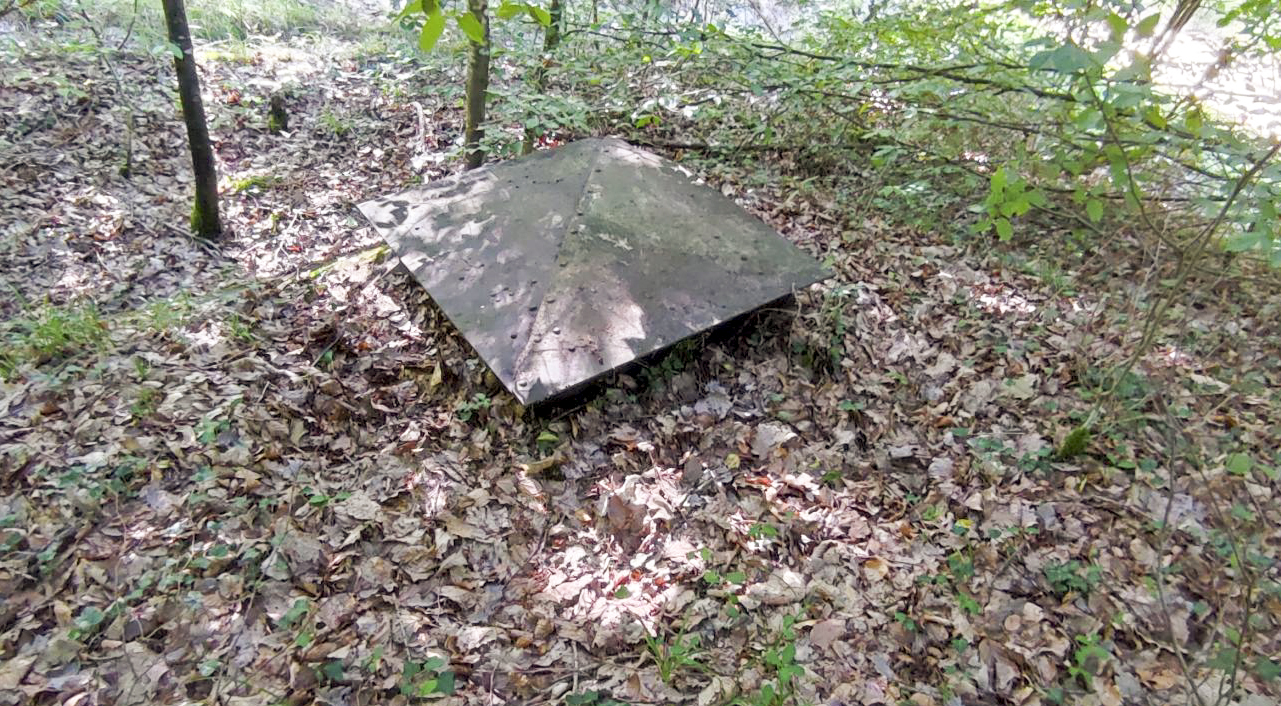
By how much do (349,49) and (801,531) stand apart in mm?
7634

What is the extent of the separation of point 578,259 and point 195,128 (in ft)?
9.90

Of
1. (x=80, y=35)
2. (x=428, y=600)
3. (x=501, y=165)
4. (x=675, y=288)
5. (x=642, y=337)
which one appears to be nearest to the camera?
(x=428, y=600)

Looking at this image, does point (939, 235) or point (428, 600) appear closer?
point (428, 600)

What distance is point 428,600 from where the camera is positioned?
111 inches

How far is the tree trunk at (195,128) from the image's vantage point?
13.5ft

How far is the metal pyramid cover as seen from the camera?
3.42 meters

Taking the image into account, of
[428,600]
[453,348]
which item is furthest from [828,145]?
[428,600]

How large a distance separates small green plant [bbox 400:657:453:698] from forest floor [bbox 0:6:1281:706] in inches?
0.4

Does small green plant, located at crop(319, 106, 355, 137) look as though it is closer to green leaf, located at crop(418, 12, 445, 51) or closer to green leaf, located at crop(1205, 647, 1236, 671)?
green leaf, located at crop(418, 12, 445, 51)

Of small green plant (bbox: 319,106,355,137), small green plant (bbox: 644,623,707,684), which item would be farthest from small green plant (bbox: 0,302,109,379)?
small green plant (bbox: 644,623,707,684)

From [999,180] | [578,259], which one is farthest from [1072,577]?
[578,259]

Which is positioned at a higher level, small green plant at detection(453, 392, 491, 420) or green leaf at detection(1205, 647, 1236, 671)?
green leaf at detection(1205, 647, 1236, 671)

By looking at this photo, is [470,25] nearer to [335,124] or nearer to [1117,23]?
[1117,23]

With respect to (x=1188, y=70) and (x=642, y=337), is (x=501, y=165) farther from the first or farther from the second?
(x=1188, y=70)
